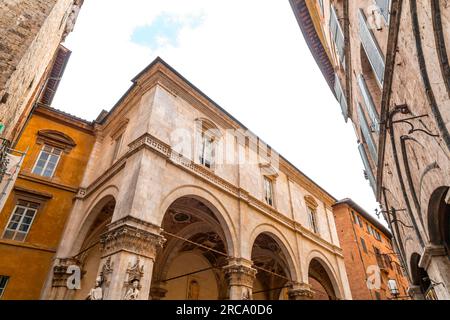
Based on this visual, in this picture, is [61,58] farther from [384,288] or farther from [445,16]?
[384,288]

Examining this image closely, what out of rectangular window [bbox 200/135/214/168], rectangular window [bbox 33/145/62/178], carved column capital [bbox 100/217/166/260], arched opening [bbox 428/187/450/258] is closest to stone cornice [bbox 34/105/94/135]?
rectangular window [bbox 33/145/62/178]

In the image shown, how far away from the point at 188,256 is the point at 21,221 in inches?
293

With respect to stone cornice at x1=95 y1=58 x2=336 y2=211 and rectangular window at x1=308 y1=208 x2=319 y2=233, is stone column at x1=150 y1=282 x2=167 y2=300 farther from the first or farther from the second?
rectangular window at x1=308 y1=208 x2=319 y2=233

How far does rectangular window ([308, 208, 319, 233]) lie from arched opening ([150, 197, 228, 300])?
19.1 feet

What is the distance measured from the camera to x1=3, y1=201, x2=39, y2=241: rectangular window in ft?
32.2

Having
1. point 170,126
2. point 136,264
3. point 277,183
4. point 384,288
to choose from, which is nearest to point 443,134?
Result: point 136,264

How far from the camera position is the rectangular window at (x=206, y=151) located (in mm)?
11070

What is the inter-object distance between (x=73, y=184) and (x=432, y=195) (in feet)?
40.5

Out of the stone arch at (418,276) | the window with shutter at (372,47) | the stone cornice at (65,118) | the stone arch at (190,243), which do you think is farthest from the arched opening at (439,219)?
the stone cornice at (65,118)

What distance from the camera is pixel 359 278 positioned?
778 inches

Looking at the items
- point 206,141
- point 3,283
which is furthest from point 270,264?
point 3,283

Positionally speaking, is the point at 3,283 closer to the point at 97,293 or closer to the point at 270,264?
the point at 97,293

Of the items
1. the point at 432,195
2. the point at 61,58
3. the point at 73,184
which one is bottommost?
the point at 432,195

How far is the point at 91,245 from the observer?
1020cm
